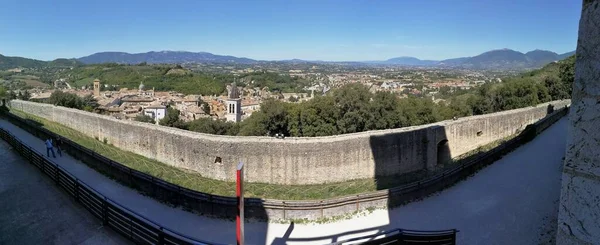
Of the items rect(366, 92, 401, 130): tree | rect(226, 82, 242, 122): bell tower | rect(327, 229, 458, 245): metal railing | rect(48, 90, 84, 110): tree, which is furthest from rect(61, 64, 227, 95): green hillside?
rect(327, 229, 458, 245): metal railing

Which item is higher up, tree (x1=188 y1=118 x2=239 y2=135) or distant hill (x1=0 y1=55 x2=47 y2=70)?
distant hill (x1=0 y1=55 x2=47 y2=70)

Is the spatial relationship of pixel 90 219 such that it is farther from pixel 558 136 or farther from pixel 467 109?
pixel 467 109

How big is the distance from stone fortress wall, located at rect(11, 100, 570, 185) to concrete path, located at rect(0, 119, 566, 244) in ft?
16.2

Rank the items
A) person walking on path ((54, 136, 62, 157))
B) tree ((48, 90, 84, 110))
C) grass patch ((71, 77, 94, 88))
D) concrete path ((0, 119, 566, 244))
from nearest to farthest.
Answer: concrete path ((0, 119, 566, 244)), person walking on path ((54, 136, 62, 157)), tree ((48, 90, 84, 110)), grass patch ((71, 77, 94, 88))

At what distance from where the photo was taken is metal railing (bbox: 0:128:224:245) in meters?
5.30

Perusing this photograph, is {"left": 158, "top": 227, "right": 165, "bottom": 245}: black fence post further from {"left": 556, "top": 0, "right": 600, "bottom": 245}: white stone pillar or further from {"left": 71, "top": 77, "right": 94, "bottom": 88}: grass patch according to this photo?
{"left": 71, "top": 77, "right": 94, "bottom": 88}: grass patch

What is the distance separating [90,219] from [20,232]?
1.05 m

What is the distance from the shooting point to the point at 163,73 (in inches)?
5138

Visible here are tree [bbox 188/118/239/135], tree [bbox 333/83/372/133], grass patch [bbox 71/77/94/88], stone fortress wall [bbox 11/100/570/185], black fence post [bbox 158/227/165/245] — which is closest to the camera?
black fence post [bbox 158/227/165/245]

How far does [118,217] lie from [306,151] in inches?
401

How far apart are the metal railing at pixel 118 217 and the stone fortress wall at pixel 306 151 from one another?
7278 millimetres

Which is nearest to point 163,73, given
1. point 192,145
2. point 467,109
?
point 467,109

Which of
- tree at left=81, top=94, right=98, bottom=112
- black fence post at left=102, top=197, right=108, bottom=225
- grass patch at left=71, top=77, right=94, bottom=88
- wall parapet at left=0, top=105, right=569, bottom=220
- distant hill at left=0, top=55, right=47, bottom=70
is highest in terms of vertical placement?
distant hill at left=0, top=55, right=47, bottom=70

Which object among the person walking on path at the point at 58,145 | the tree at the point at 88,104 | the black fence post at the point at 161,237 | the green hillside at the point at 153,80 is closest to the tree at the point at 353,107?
the person walking on path at the point at 58,145
